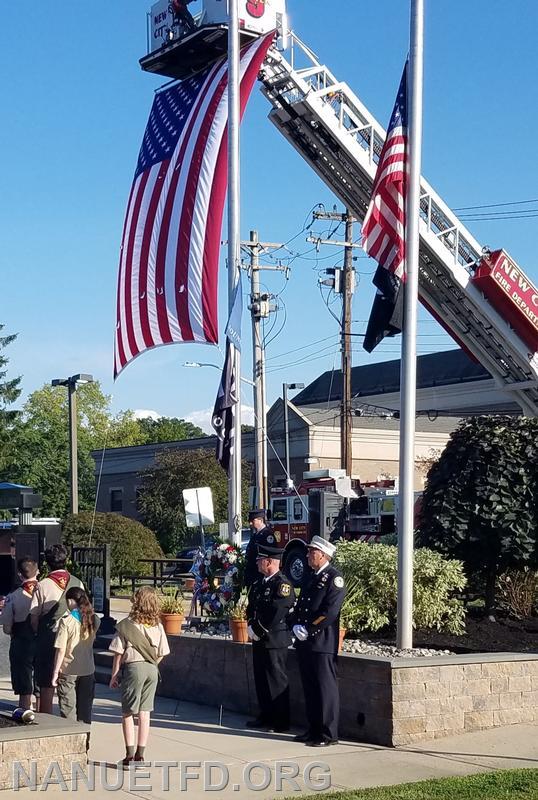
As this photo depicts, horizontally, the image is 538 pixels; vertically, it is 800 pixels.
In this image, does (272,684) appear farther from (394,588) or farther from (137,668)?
(394,588)

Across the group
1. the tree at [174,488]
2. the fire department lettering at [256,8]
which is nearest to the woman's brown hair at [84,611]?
the fire department lettering at [256,8]

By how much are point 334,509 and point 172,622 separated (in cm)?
1485

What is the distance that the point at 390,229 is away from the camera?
11.0m

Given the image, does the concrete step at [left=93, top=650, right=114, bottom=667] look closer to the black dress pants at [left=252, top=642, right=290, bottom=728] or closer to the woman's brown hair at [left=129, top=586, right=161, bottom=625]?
the black dress pants at [left=252, top=642, right=290, bottom=728]

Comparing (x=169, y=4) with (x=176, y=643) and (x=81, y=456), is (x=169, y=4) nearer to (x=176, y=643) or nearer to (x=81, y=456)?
(x=176, y=643)

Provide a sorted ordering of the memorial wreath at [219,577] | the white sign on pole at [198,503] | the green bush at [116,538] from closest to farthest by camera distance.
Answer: the memorial wreath at [219,577] → the white sign on pole at [198,503] → the green bush at [116,538]

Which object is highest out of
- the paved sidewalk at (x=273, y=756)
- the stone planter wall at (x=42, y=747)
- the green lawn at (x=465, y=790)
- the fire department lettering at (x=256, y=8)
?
the fire department lettering at (x=256, y=8)

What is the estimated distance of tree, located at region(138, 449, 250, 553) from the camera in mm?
46031

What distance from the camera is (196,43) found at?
17562 mm

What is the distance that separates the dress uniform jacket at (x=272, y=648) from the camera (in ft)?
32.7

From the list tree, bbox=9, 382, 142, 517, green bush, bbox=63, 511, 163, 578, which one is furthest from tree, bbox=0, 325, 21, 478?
green bush, bbox=63, 511, 163, 578

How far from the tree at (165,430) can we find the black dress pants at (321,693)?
3379 inches
